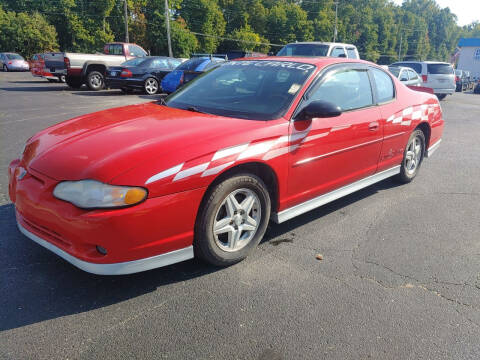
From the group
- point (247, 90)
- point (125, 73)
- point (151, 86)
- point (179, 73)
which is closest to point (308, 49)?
point (179, 73)

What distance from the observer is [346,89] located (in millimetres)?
3801

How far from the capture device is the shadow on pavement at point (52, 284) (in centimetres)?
236

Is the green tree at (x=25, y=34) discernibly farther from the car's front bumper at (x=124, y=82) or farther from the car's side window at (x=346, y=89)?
the car's side window at (x=346, y=89)

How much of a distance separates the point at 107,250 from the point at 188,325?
0.65m

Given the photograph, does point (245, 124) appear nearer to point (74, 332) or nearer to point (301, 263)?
point (301, 263)

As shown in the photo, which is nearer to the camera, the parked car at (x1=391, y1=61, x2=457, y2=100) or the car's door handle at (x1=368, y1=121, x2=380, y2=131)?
the car's door handle at (x1=368, y1=121, x2=380, y2=131)

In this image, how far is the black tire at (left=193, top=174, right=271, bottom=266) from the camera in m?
2.64

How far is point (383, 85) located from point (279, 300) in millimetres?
2921

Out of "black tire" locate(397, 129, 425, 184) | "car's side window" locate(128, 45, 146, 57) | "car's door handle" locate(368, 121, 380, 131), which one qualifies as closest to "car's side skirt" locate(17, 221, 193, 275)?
"car's door handle" locate(368, 121, 380, 131)

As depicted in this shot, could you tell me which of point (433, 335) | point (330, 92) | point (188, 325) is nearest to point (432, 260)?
point (433, 335)

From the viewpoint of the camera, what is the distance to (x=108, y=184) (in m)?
2.27

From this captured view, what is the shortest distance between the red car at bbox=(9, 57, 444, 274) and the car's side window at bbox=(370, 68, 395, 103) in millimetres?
25

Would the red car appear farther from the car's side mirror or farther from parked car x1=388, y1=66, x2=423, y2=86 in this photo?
parked car x1=388, y1=66, x2=423, y2=86

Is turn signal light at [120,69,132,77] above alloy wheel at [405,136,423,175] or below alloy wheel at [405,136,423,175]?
above
